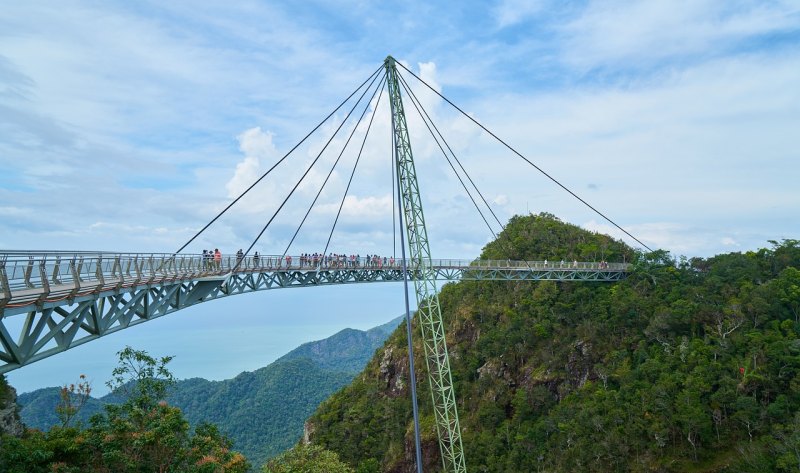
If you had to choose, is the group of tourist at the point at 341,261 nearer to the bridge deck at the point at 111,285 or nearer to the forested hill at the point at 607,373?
the bridge deck at the point at 111,285

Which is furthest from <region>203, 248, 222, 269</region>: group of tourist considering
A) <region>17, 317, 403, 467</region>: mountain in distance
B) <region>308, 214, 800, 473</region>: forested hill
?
<region>17, 317, 403, 467</region>: mountain in distance

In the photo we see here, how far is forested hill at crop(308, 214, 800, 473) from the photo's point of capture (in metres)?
32.3

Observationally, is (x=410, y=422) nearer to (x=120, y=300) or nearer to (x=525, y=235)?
(x=525, y=235)

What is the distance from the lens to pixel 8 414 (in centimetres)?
2323

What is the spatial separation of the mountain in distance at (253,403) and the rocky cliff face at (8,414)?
1948 inches

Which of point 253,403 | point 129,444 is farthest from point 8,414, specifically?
point 253,403

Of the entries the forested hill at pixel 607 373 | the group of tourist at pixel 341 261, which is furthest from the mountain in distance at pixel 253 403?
the group of tourist at pixel 341 261

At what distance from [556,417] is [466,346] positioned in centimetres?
1411

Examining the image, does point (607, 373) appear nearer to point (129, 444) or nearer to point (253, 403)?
point (129, 444)

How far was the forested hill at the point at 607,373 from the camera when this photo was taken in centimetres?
3228

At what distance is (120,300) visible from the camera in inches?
667

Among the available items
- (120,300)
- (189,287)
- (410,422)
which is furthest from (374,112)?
(410,422)

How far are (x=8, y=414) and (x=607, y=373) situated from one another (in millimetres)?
36991

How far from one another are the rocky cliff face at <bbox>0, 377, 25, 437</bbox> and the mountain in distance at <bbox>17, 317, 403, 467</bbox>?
49467 millimetres
